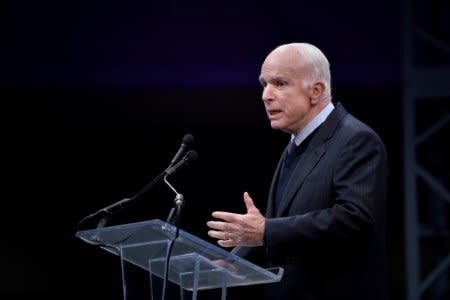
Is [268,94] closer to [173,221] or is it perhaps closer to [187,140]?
[187,140]

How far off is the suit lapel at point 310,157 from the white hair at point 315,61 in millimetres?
92

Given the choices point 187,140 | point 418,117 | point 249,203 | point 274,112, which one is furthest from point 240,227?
point 418,117

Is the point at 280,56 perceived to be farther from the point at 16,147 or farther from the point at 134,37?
the point at 16,147

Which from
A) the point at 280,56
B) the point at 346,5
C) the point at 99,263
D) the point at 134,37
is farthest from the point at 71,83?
the point at 280,56

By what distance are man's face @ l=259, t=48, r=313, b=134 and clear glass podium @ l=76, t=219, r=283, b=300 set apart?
0.48 m

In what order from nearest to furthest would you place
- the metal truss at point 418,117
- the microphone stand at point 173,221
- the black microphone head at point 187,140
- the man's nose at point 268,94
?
the microphone stand at point 173,221 → the black microphone head at point 187,140 → the man's nose at point 268,94 → the metal truss at point 418,117

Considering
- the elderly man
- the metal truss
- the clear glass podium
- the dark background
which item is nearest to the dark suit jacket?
the elderly man

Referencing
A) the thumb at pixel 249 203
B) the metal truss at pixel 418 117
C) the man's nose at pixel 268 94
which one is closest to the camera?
the thumb at pixel 249 203

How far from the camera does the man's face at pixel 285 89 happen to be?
7.52 ft

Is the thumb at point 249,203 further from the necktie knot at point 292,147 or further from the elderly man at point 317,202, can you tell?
the necktie knot at point 292,147

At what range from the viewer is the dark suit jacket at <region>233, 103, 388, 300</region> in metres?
2.06

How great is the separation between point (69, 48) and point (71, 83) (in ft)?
1.82

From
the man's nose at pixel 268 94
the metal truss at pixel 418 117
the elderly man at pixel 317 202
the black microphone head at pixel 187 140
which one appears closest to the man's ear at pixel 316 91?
the elderly man at pixel 317 202

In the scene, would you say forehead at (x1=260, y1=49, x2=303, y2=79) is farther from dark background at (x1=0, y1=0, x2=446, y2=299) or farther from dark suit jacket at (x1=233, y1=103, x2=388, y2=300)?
dark background at (x1=0, y1=0, x2=446, y2=299)
